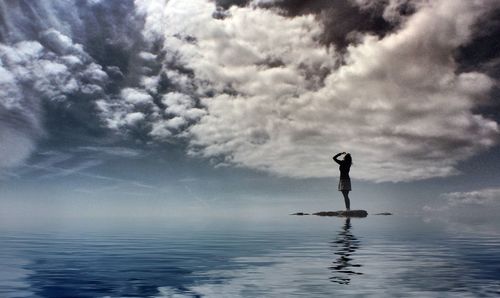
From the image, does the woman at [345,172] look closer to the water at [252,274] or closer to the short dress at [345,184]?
the short dress at [345,184]

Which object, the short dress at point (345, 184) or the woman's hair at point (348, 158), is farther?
the short dress at point (345, 184)

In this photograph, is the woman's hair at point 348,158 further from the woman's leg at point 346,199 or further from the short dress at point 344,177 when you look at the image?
the woman's leg at point 346,199

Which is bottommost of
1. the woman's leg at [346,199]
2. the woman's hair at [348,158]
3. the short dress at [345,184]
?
the woman's leg at [346,199]

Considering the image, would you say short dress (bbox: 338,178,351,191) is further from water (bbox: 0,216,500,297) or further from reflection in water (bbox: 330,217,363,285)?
water (bbox: 0,216,500,297)

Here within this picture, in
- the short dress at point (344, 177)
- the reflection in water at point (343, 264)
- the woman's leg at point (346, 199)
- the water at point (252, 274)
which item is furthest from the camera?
the woman's leg at point (346, 199)

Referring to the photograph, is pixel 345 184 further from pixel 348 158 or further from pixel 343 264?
pixel 343 264

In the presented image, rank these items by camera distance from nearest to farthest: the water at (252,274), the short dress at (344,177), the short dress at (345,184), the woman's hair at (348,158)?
the water at (252,274) < the woman's hair at (348,158) < the short dress at (344,177) < the short dress at (345,184)

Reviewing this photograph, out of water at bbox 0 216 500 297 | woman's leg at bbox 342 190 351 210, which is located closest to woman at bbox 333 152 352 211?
woman's leg at bbox 342 190 351 210

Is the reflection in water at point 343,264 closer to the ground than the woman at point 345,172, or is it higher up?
closer to the ground

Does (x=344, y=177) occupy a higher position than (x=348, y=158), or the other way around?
(x=348, y=158)

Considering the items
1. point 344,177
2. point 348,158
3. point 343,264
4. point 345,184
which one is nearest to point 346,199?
point 345,184

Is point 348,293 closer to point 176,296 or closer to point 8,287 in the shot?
point 176,296

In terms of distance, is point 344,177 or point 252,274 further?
point 344,177

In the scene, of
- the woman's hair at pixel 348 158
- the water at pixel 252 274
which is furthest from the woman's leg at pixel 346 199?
the water at pixel 252 274
